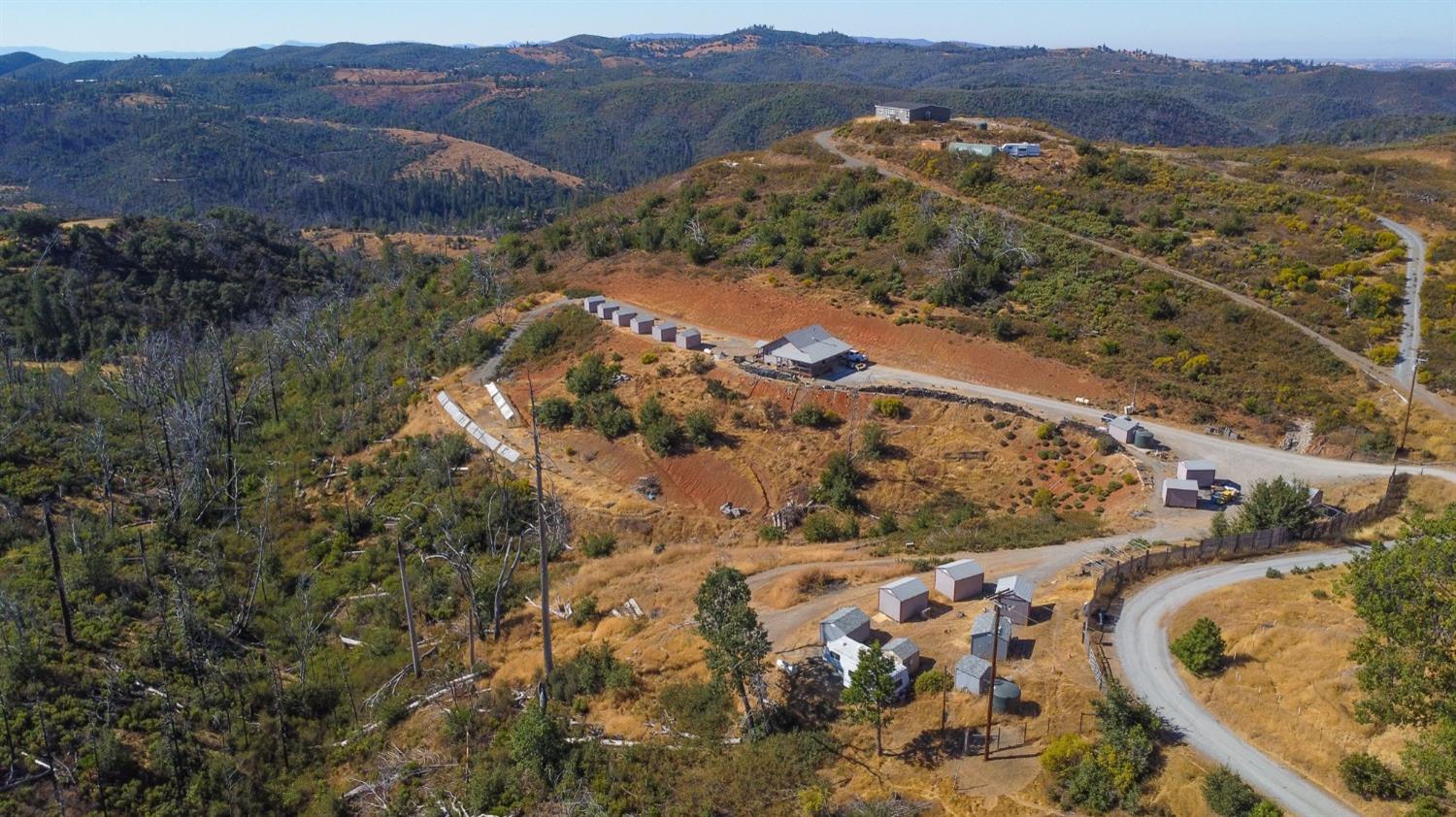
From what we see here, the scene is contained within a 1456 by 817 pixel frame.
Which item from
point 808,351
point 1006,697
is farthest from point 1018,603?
point 808,351

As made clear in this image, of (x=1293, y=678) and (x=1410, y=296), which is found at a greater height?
(x=1410, y=296)

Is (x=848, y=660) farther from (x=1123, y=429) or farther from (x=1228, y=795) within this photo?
(x=1123, y=429)

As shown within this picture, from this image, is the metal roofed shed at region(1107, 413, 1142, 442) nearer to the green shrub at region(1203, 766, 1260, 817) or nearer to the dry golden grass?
the dry golden grass

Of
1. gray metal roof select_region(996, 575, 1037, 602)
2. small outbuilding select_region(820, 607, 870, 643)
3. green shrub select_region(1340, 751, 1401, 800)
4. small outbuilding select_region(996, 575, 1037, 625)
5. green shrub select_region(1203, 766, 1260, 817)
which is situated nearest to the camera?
green shrub select_region(1203, 766, 1260, 817)

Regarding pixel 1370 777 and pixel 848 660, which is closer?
pixel 1370 777

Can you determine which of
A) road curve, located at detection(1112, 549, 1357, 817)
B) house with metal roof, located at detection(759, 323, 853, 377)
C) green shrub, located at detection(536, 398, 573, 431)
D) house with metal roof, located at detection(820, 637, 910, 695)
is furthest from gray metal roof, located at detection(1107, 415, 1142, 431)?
green shrub, located at detection(536, 398, 573, 431)

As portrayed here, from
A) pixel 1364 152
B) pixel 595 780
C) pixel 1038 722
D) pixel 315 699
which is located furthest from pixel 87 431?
pixel 1364 152
